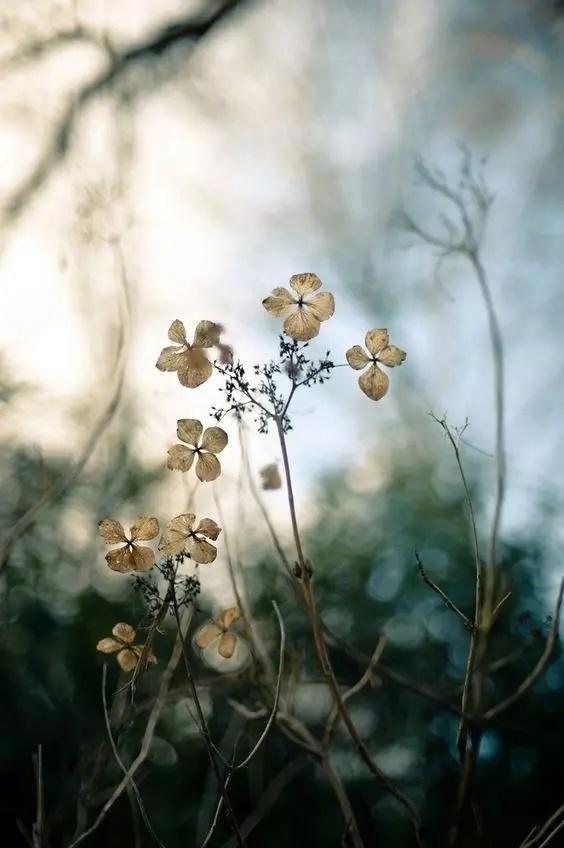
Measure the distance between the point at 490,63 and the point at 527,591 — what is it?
2662mm

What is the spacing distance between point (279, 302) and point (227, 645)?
0.34m

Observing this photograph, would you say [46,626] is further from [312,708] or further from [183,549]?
[183,549]

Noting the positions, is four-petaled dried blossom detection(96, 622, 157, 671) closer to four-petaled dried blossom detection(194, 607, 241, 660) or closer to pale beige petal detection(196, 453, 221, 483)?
four-petaled dried blossom detection(194, 607, 241, 660)

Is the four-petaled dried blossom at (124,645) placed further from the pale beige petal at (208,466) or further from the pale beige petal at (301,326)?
the pale beige petal at (301,326)

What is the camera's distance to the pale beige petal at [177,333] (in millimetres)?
655

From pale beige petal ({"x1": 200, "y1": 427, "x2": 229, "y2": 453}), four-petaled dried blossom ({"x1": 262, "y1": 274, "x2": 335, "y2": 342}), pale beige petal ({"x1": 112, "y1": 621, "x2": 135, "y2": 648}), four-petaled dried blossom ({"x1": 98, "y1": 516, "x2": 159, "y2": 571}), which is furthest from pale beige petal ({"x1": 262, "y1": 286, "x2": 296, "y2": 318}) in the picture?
pale beige petal ({"x1": 112, "y1": 621, "x2": 135, "y2": 648})

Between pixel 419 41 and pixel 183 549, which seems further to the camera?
pixel 419 41

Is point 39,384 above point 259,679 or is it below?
above

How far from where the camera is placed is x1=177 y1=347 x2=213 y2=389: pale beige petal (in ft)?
2.08

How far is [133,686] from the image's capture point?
0.59 m

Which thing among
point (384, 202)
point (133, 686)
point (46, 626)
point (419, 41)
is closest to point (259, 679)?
point (133, 686)

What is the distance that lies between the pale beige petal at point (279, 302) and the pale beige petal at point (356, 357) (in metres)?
0.07

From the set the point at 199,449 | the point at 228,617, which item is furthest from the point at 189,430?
the point at 228,617

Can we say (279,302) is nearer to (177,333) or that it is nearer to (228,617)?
(177,333)
